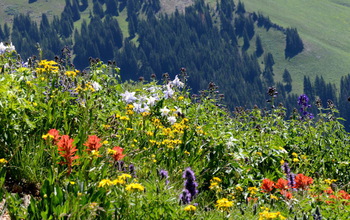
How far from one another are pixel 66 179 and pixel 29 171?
1017 mm

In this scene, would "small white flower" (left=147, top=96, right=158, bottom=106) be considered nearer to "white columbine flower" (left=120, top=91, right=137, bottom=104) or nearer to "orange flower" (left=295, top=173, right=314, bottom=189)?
"white columbine flower" (left=120, top=91, right=137, bottom=104)

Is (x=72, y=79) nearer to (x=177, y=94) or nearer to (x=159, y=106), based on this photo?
(x=159, y=106)

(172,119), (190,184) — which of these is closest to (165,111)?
(172,119)

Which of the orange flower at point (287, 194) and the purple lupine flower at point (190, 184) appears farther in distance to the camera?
the orange flower at point (287, 194)

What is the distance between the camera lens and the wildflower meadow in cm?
455

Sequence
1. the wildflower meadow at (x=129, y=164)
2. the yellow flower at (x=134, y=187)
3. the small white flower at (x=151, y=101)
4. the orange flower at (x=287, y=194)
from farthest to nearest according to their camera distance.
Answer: the small white flower at (x=151, y=101)
the orange flower at (x=287, y=194)
the wildflower meadow at (x=129, y=164)
the yellow flower at (x=134, y=187)

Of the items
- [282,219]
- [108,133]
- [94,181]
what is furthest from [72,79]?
[282,219]

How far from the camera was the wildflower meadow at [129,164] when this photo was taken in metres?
4.55

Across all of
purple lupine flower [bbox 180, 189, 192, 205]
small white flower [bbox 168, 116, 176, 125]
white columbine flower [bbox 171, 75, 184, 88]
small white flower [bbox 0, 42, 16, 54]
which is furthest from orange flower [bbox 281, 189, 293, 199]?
small white flower [bbox 0, 42, 16, 54]

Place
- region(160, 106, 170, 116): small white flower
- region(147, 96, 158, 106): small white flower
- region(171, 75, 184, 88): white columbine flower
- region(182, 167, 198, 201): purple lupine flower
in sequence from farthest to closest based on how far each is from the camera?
region(171, 75, 184, 88): white columbine flower, region(147, 96, 158, 106): small white flower, region(160, 106, 170, 116): small white flower, region(182, 167, 198, 201): purple lupine flower

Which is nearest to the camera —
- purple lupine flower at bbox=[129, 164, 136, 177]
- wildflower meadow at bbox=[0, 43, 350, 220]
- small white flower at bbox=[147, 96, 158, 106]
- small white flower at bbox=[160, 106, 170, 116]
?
wildflower meadow at bbox=[0, 43, 350, 220]

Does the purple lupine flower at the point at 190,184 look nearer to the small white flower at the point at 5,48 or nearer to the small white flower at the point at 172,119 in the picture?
the small white flower at the point at 172,119

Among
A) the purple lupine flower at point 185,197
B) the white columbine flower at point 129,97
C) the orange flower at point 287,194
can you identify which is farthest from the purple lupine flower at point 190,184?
the white columbine flower at point 129,97

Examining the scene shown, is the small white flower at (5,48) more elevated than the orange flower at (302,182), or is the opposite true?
the small white flower at (5,48)
